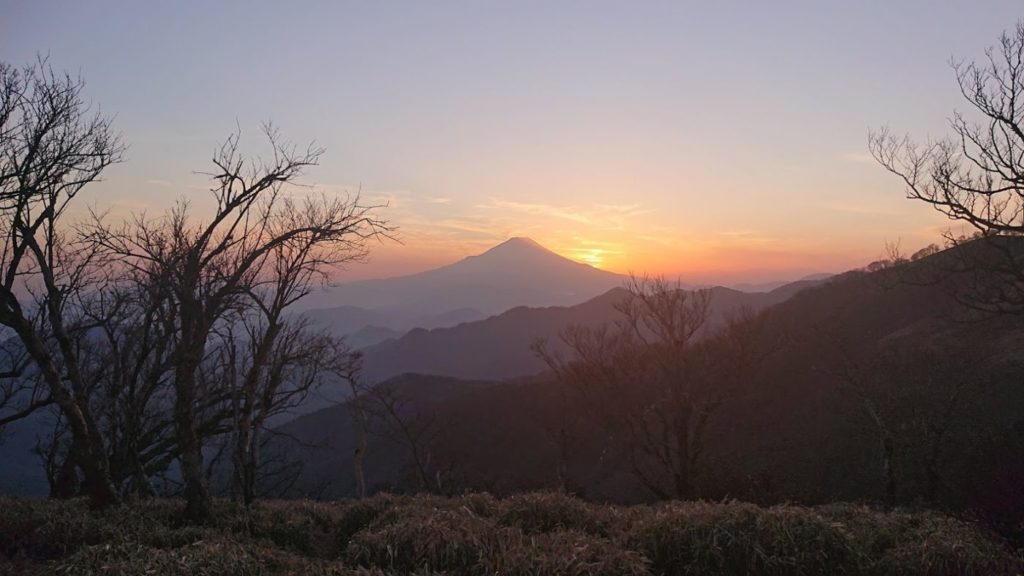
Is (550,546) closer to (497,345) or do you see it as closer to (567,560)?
(567,560)

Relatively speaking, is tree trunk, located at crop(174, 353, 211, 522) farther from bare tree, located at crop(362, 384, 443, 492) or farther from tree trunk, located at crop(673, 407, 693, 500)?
bare tree, located at crop(362, 384, 443, 492)

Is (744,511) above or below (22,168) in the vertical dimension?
below

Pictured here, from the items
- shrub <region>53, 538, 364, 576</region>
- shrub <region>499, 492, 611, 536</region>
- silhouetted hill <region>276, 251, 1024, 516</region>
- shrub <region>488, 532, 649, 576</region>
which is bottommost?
silhouetted hill <region>276, 251, 1024, 516</region>

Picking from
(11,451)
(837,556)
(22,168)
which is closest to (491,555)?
(837,556)

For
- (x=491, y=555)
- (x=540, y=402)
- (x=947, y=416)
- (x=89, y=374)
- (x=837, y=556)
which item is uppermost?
(x=89, y=374)

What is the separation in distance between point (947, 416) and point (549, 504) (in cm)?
1982

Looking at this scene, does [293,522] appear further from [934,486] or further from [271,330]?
[934,486]

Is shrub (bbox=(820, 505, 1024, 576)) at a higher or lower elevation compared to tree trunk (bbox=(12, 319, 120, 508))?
lower

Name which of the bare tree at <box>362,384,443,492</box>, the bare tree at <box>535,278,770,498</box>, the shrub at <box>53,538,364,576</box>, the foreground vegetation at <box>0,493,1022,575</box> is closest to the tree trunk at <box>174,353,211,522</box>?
the foreground vegetation at <box>0,493,1022,575</box>

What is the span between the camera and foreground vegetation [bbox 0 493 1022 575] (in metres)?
6.04

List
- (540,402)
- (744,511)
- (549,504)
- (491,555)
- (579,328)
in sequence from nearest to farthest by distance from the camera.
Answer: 1. (491,555)
2. (744,511)
3. (549,504)
4. (579,328)
5. (540,402)

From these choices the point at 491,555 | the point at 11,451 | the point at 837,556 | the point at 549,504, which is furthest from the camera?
the point at 11,451

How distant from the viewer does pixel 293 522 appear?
9594mm

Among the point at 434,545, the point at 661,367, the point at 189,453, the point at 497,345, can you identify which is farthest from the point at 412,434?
the point at 497,345
